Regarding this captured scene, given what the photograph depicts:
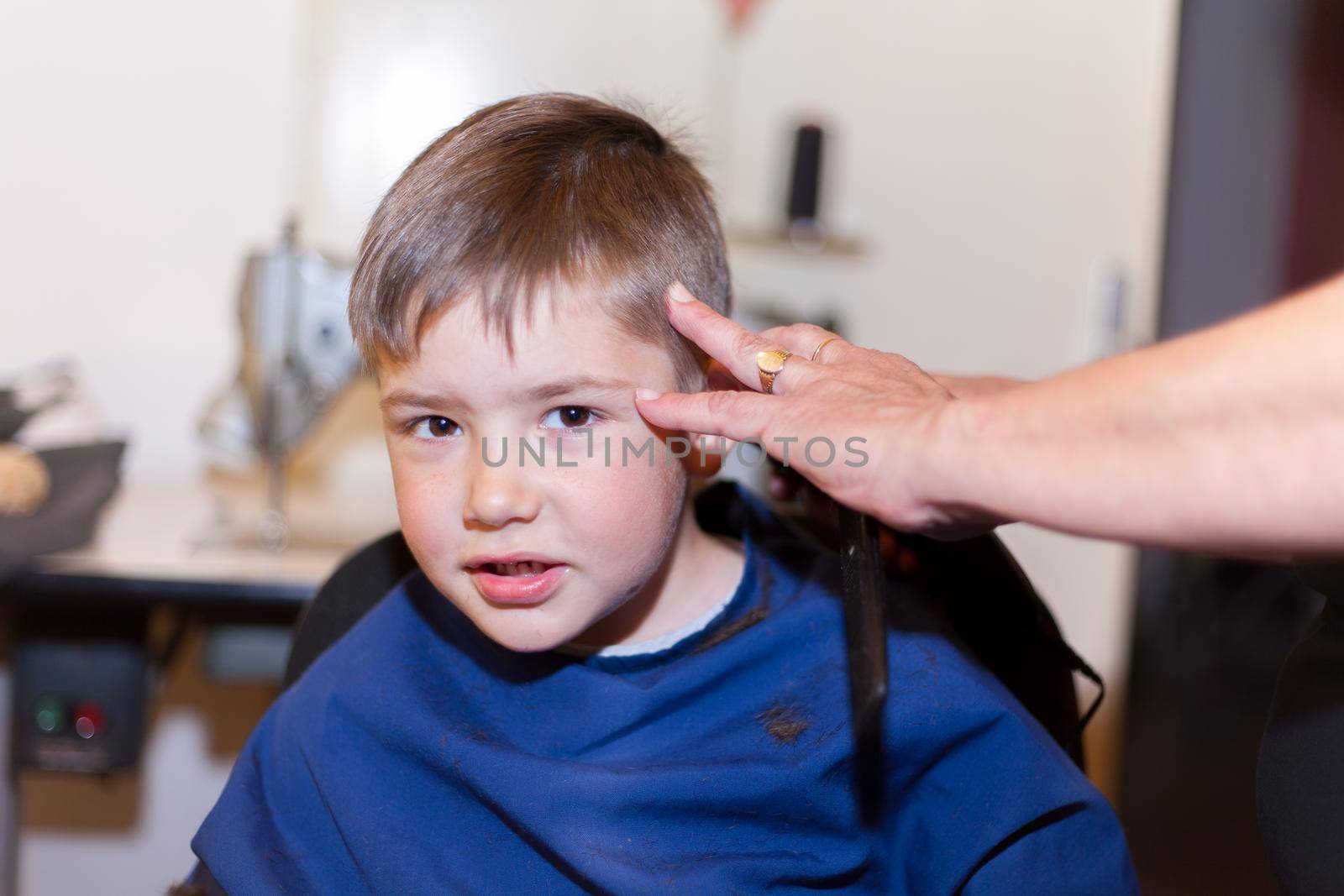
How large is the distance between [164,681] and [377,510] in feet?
2.10

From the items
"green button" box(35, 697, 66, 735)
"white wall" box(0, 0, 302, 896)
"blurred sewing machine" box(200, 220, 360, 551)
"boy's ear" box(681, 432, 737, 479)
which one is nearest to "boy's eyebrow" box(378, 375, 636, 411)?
"boy's ear" box(681, 432, 737, 479)

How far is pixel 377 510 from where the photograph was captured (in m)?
2.09

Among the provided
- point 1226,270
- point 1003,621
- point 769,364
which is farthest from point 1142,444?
point 1226,270

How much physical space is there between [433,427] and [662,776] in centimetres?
37

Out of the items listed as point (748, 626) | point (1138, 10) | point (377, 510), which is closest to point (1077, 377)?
point (748, 626)

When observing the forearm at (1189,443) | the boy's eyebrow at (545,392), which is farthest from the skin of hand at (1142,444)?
the boy's eyebrow at (545,392)

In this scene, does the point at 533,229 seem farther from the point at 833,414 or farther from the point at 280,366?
the point at 280,366

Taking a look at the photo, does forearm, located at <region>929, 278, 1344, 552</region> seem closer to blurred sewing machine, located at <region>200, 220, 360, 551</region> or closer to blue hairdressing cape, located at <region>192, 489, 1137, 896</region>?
blue hairdressing cape, located at <region>192, 489, 1137, 896</region>

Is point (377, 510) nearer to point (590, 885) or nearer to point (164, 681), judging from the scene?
point (164, 681)

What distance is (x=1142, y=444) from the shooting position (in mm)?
710

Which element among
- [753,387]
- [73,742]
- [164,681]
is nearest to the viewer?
[753,387]

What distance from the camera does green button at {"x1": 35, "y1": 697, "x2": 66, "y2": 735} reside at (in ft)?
5.74

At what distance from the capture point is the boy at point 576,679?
969 mm

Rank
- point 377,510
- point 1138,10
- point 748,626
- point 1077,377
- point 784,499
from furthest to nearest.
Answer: point 1138,10 < point 377,510 < point 784,499 < point 748,626 < point 1077,377
